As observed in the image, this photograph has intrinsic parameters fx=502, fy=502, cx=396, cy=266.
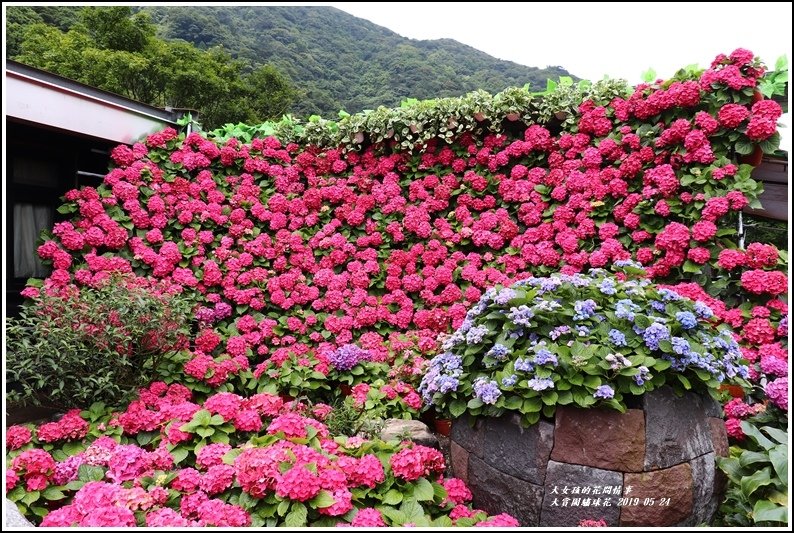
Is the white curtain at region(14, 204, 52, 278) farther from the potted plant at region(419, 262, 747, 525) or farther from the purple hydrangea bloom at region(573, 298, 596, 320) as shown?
the purple hydrangea bloom at region(573, 298, 596, 320)

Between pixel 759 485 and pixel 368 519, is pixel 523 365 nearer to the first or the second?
pixel 368 519

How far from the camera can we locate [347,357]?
3.78 meters

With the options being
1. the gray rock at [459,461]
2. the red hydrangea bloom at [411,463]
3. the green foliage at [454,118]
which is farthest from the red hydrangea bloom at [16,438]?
the green foliage at [454,118]

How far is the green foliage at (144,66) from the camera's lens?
1437 cm

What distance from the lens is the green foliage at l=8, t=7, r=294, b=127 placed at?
566 inches

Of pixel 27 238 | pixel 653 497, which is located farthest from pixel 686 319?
pixel 27 238

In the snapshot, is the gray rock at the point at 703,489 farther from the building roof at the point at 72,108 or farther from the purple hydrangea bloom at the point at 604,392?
the building roof at the point at 72,108

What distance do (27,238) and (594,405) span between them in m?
4.47

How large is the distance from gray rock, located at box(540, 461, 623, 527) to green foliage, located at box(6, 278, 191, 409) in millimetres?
2607

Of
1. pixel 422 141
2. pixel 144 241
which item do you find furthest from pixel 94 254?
pixel 422 141

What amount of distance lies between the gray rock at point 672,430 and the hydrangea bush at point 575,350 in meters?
0.07

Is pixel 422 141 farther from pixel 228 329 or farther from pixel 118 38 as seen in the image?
pixel 118 38

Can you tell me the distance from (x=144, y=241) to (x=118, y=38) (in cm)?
1482

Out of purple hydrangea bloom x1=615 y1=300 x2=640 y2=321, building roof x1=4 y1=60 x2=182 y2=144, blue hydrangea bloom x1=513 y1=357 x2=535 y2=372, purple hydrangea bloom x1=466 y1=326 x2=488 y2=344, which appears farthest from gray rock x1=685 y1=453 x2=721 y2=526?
building roof x1=4 y1=60 x2=182 y2=144
